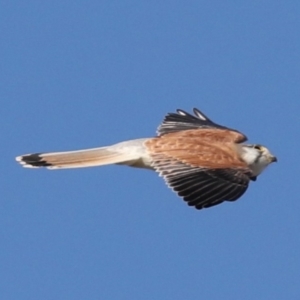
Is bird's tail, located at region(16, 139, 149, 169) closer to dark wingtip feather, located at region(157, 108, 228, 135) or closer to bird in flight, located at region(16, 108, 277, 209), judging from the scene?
bird in flight, located at region(16, 108, 277, 209)

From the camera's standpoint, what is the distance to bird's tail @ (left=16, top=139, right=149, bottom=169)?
54.0 ft

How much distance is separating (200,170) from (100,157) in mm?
1144

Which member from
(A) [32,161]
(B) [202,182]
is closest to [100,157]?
(A) [32,161]

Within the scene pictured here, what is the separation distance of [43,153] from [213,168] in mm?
1903

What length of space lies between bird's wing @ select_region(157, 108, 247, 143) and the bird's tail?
1.10 meters

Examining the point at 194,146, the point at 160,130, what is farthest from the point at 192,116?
the point at 194,146

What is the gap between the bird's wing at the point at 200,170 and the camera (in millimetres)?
15523

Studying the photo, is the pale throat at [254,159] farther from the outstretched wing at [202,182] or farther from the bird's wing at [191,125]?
the outstretched wing at [202,182]

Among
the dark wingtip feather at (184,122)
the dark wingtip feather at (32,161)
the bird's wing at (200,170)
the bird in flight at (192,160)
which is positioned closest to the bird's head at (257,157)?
the bird in flight at (192,160)

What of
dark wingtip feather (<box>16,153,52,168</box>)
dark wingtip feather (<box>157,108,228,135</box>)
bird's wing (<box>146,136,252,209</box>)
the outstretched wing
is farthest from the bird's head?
dark wingtip feather (<box>16,153,52,168</box>)

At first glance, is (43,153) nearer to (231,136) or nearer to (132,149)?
(132,149)

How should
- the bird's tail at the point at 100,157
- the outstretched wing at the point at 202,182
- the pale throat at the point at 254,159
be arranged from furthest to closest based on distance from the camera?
the pale throat at the point at 254,159 → the bird's tail at the point at 100,157 → the outstretched wing at the point at 202,182

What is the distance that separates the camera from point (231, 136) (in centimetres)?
1734

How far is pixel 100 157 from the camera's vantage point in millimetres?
16531
